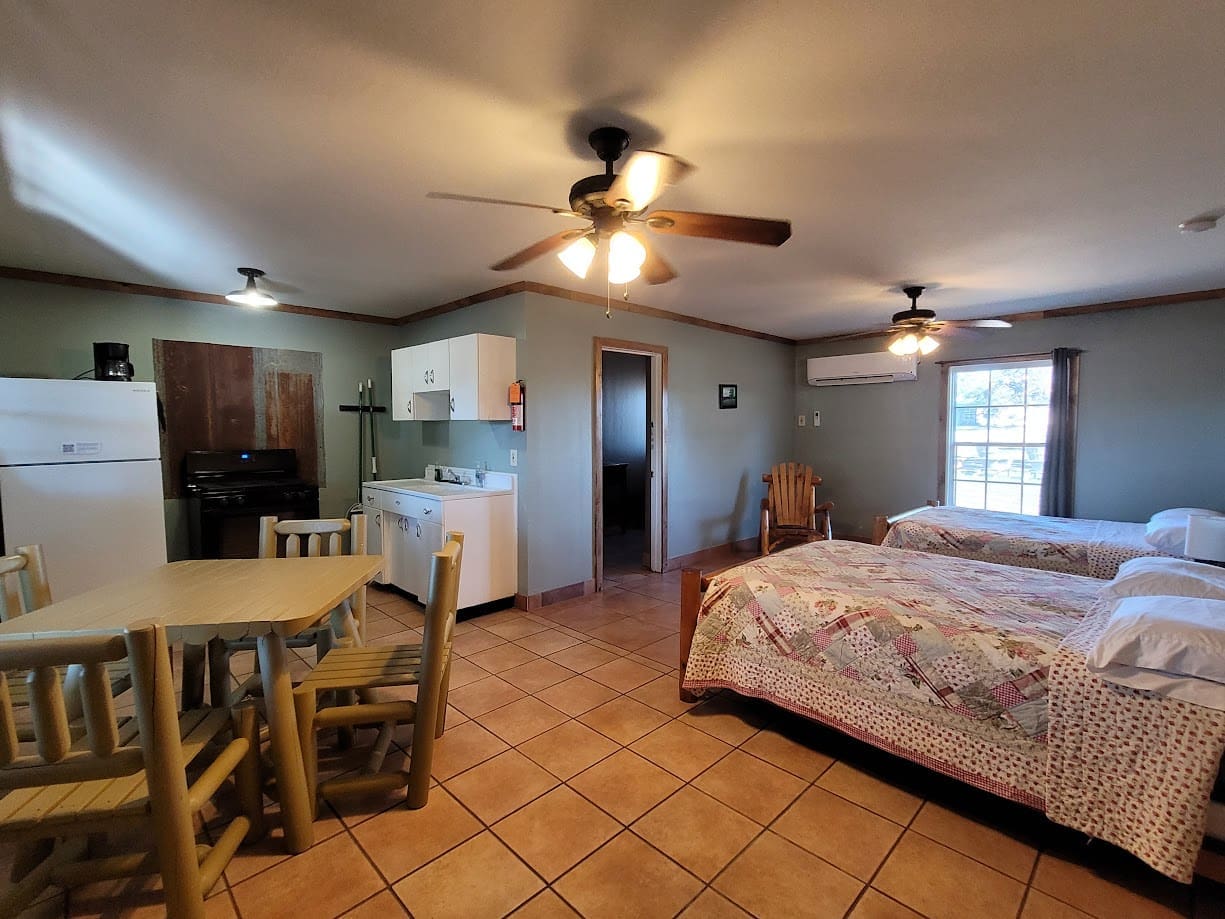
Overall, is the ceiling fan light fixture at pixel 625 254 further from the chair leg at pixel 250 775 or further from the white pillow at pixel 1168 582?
the white pillow at pixel 1168 582

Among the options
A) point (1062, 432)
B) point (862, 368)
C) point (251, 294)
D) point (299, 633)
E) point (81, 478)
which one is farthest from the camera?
point (862, 368)

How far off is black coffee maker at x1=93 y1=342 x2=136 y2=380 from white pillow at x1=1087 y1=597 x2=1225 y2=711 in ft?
16.8

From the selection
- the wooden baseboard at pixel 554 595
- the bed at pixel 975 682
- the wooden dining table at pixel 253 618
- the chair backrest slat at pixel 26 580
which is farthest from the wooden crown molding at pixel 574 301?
the chair backrest slat at pixel 26 580

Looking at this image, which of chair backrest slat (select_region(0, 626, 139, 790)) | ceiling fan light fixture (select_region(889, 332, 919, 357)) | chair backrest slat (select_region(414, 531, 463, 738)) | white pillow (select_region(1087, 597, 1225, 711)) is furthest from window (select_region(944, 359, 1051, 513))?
chair backrest slat (select_region(0, 626, 139, 790))

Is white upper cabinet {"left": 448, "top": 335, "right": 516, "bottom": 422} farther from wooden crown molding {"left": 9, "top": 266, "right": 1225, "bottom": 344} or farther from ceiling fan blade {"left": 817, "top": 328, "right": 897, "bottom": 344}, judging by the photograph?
ceiling fan blade {"left": 817, "top": 328, "right": 897, "bottom": 344}

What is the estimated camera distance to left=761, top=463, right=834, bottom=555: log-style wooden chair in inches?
211

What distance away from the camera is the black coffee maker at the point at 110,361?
358 centimetres

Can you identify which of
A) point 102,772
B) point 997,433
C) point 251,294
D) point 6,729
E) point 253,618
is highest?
point 251,294

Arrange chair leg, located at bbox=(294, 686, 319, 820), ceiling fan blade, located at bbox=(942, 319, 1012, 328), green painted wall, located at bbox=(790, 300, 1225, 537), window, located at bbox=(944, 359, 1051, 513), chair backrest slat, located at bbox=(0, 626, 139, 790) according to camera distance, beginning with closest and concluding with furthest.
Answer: chair backrest slat, located at bbox=(0, 626, 139, 790)
chair leg, located at bbox=(294, 686, 319, 820)
ceiling fan blade, located at bbox=(942, 319, 1012, 328)
green painted wall, located at bbox=(790, 300, 1225, 537)
window, located at bbox=(944, 359, 1051, 513)

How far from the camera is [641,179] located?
66.6 inches

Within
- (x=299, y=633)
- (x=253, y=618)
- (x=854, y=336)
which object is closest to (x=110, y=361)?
(x=299, y=633)

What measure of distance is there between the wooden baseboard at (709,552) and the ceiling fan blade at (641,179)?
3.73 meters

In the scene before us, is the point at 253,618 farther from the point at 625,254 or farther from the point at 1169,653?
the point at 1169,653

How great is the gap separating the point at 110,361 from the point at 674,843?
4.27m
